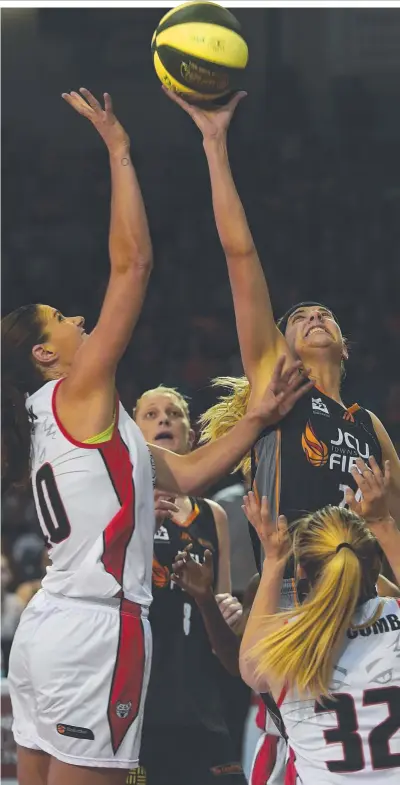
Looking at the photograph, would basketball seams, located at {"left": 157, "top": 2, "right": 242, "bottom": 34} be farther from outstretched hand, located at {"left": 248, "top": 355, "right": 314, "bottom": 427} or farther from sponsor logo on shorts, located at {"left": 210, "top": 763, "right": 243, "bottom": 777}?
sponsor logo on shorts, located at {"left": 210, "top": 763, "right": 243, "bottom": 777}

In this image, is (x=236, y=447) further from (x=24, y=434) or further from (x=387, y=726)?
(x=387, y=726)

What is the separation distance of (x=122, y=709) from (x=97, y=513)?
0.56m

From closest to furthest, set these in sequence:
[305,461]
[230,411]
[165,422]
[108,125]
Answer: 1. [108,125]
2. [305,461]
3. [230,411]
4. [165,422]

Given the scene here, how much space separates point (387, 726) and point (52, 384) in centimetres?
138

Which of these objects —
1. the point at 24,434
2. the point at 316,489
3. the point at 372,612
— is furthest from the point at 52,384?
the point at 372,612

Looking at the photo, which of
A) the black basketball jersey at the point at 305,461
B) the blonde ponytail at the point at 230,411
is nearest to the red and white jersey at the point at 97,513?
the black basketball jersey at the point at 305,461

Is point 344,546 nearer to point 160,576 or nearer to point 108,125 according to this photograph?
point 108,125

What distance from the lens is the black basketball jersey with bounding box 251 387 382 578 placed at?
148 inches

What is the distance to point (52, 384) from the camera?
3.51 m

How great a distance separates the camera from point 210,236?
11211 millimetres

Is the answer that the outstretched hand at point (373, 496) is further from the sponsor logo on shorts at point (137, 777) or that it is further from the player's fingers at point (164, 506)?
the sponsor logo on shorts at point (137, 777)

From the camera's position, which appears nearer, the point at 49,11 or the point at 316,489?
the point at 316,489

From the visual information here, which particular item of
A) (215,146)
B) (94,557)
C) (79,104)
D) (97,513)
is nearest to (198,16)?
(215,146)

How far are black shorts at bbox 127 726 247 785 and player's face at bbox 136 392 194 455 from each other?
3.76 feet
